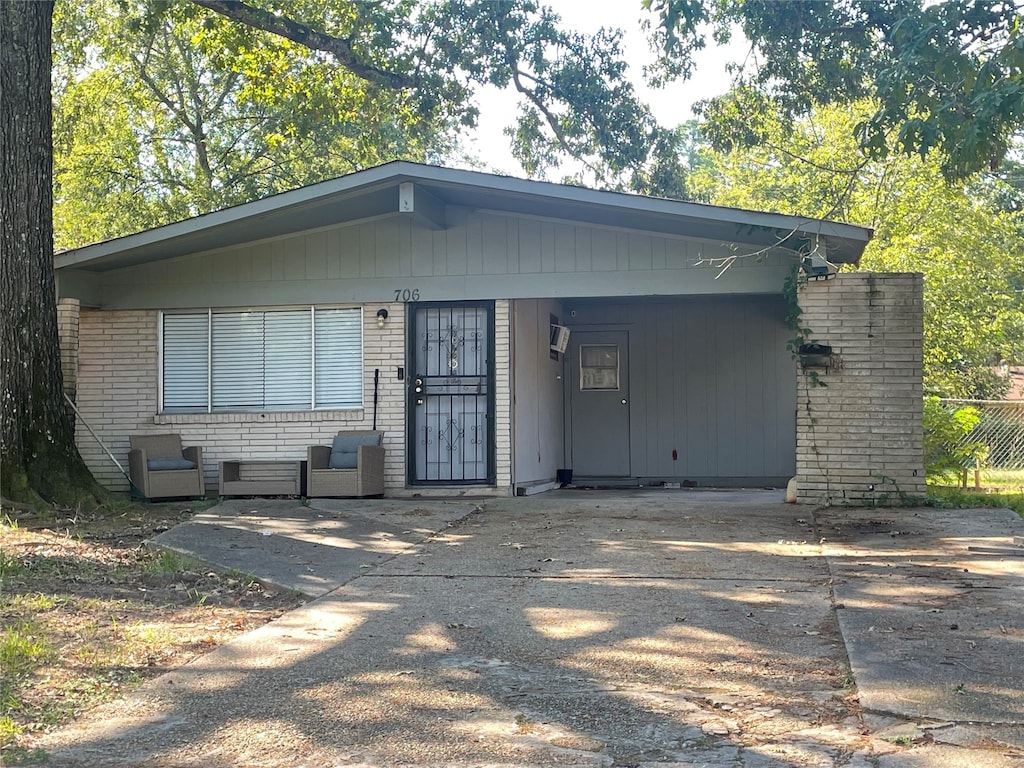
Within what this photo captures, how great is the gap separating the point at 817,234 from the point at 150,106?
22.5m

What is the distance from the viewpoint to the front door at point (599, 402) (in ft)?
48.4

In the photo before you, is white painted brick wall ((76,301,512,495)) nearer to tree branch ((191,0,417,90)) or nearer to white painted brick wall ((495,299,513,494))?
white painted brick wall ((495,299,513,494))

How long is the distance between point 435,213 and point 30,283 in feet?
13.7

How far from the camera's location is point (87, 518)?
882cm

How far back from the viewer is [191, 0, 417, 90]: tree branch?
15086mm

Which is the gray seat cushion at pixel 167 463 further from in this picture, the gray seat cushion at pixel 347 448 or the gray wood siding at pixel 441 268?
the gray wood siding at pixel 441 268

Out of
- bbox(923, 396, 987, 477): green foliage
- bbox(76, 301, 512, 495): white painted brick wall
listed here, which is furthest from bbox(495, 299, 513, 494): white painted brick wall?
bbox(923, 396, 987, 477): green foliage

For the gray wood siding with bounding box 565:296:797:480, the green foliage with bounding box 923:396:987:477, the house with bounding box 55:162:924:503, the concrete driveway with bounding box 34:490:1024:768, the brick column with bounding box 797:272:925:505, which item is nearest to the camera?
the concrete driveway with bounding box 34:490:1024:768

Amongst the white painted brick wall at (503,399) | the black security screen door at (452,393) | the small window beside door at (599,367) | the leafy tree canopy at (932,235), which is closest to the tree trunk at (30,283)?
the black security screen door at (452,393)

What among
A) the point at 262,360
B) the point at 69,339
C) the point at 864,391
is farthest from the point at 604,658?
the point at 69,339

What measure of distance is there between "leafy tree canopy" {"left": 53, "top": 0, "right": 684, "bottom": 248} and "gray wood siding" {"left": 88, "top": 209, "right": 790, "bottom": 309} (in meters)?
4.99

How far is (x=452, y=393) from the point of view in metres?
11.8

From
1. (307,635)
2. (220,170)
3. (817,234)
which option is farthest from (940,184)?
(307,635)

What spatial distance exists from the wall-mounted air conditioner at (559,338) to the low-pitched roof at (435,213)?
2896mm
